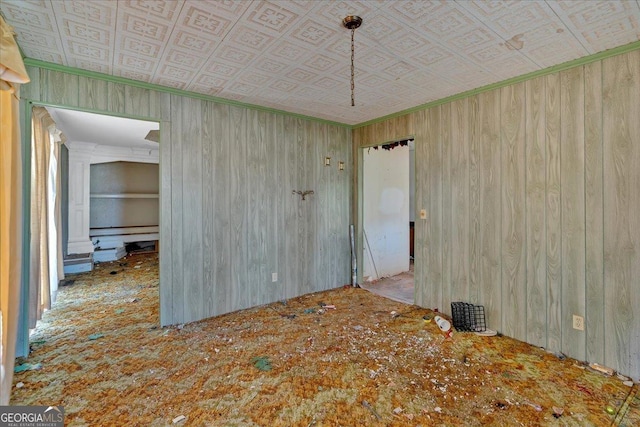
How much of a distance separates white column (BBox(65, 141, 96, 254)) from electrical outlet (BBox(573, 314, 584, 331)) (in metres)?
7.23

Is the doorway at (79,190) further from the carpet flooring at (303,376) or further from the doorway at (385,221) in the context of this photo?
the doorway at (385,221)

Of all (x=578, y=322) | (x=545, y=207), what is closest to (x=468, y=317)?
(x=578, y=322)

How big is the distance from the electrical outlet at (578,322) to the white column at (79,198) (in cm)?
723

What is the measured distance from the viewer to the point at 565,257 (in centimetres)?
246

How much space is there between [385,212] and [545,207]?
8.65 ft

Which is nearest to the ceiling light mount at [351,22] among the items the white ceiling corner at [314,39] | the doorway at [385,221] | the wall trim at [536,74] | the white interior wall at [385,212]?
the white ceiling corner at [314,39]

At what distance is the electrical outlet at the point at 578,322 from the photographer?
2370 millimetres

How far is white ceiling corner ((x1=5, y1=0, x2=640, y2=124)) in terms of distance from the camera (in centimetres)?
176

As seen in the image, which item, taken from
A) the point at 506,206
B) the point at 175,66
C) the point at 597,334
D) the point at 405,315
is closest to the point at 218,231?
the point at 175,66

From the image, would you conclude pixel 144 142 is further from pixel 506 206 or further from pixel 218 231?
pixel 506 206

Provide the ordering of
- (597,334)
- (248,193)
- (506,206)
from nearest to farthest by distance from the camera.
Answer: (597,334) → (506,206) → (248,193)

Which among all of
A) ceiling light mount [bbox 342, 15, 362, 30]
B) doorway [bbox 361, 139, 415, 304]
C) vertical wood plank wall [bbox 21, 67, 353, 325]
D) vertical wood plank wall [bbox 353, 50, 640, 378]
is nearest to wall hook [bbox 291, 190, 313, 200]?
vertical wood plank wall [bbox 21, 67, 353, 325]

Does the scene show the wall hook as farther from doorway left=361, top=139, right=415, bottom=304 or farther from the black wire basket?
the black wire basket

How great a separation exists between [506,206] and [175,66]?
3.22 metres
